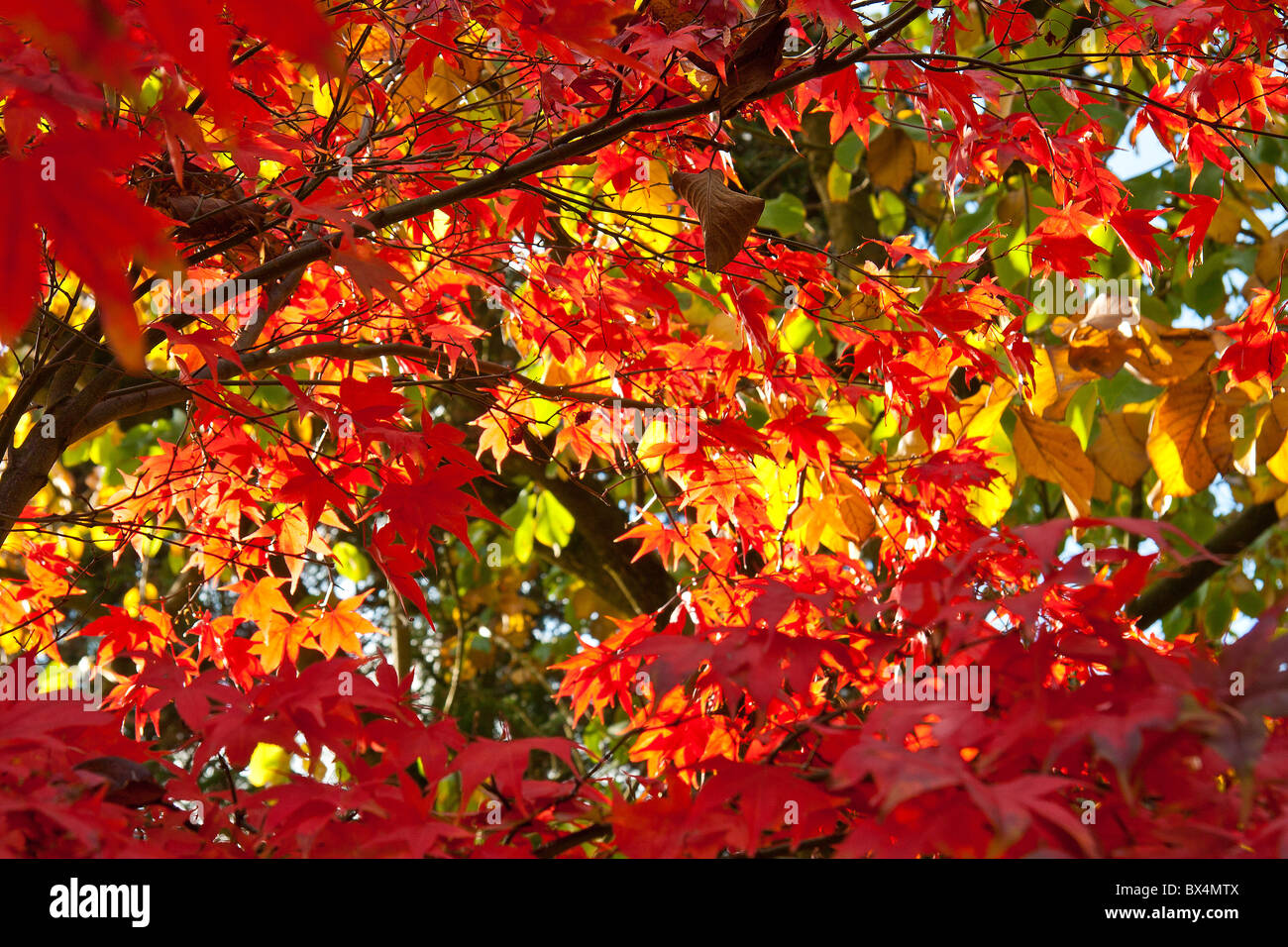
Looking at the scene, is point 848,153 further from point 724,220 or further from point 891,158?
point 724,220

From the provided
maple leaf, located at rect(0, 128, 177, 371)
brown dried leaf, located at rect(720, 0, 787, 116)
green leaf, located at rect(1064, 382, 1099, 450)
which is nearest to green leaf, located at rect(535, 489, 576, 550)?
green leaf, located at rect(1064, 382, 1099, 450)

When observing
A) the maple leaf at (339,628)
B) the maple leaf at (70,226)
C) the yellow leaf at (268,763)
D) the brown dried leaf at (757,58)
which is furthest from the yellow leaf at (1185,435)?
the yellow leaf at (268,763)

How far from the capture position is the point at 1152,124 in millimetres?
1711

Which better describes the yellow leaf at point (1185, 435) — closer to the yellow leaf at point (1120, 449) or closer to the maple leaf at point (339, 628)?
the yellow leaf at point (1120, 449)

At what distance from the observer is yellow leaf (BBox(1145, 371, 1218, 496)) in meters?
2.09

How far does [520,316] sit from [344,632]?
0.74 m

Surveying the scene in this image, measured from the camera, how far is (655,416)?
5.65ft

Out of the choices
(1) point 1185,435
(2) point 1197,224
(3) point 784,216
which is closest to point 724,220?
(2) point 1197,224

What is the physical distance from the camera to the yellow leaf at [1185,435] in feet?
6.86

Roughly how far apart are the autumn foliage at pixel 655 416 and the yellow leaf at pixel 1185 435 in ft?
0.03

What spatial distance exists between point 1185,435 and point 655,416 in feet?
4.12

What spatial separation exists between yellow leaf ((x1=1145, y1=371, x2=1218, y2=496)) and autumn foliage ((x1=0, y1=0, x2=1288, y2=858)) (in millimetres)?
10

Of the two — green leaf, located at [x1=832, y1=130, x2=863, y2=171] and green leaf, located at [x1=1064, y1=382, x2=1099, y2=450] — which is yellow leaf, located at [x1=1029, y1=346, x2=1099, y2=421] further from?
green leaf, located at [x1=832, y1=130, x2=863, y2=171]
